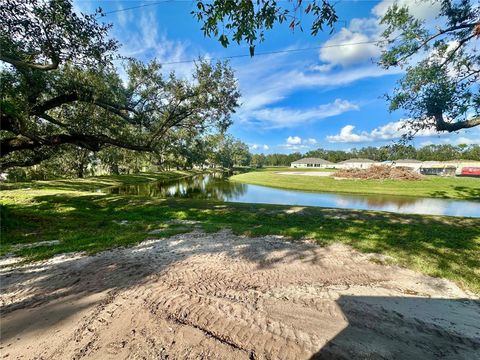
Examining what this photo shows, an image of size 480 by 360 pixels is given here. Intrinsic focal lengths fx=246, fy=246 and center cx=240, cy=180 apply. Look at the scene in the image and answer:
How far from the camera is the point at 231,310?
3.19m

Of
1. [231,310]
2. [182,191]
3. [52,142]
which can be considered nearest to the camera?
[231,310]

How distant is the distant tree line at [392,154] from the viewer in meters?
9.16

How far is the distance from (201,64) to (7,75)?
7.47 meters

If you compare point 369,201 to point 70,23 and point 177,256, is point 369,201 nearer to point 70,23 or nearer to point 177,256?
point 177,256

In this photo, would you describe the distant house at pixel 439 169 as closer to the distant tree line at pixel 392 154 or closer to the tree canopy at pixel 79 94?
the distant tree line at pixel 392 154

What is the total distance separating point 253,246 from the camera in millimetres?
5996

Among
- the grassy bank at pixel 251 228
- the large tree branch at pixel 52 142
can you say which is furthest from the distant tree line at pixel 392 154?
the large tree branch at pixel 52 142

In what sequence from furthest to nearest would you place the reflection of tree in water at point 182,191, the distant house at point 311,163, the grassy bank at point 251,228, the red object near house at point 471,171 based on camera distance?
the distant house at point 311,163 < the red object near house at point 471,171 < the reflection of tree in water at point 182,191 < the grassy bank at point 251,228

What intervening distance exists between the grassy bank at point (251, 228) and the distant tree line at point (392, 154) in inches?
98.7

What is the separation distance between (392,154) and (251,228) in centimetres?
609

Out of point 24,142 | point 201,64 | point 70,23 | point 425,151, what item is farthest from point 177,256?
point 425,151

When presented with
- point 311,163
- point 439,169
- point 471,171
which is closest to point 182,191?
point 471,171

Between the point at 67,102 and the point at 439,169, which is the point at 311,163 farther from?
the point at 67,102

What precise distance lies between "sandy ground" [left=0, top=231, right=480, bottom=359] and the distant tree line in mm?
5710
